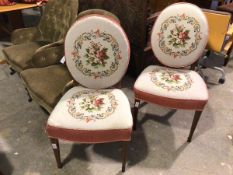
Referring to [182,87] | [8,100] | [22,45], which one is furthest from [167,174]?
[22,45]

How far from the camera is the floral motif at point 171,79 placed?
1.58 meters

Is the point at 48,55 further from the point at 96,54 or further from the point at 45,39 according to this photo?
the point at 96,54

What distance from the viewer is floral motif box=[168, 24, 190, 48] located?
1668 millimetres

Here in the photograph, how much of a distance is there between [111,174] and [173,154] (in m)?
0.47

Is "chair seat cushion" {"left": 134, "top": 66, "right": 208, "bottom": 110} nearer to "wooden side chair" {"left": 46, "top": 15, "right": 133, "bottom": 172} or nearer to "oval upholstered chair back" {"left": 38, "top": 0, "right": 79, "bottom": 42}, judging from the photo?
"wooden side chair" {"left": 46, "top": 15, "right": 133, "bottom": 172}

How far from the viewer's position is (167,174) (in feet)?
4.99

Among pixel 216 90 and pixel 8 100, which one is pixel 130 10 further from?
pixel 8 100

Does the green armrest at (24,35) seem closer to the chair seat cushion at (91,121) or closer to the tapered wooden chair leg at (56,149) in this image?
the chair seat cushion at (91,121)

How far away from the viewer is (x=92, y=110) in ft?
4.55

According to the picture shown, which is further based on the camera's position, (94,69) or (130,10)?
(130,10)

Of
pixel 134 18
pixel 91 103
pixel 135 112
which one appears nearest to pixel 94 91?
pixel 91 103

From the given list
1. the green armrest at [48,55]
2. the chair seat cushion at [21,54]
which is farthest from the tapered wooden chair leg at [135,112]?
the chair seat cushion at [21,54]

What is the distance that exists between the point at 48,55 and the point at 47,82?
0.93 feet

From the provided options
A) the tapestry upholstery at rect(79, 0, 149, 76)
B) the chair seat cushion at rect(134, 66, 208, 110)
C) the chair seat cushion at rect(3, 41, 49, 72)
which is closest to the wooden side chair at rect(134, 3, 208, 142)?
the chair seat cushion at rect(134, 66, 208, 110)
